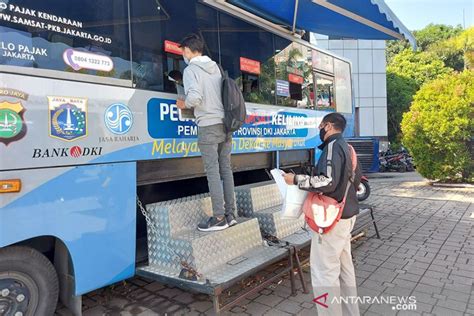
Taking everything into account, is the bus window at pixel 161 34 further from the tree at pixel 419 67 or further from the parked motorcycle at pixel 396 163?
the tree at pixel 419 67

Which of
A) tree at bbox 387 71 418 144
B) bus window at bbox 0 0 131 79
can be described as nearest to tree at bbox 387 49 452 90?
tree at bbox 387 71 418 144

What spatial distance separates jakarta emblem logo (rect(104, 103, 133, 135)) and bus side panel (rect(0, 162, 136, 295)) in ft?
0.98

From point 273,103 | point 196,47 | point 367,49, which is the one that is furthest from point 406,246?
point 367,49

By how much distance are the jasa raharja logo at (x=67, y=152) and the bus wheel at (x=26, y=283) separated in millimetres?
685

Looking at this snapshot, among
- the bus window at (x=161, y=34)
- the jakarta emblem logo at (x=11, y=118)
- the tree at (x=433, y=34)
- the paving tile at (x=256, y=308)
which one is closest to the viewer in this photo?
the jakarta emblem logo at (x=11, y=118)

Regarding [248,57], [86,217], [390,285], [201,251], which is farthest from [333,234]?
[248,57]

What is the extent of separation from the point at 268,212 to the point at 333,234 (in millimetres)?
1308

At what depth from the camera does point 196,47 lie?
11.6ft

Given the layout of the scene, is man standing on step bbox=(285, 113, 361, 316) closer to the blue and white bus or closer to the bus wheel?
the blue and white bus

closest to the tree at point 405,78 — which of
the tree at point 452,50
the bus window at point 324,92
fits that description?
the tree at point 452,50

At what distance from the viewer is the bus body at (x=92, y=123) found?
8.41 feet

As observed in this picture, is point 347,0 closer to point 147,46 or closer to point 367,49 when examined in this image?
point 147,46

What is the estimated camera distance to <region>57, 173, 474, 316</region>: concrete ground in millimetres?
3592

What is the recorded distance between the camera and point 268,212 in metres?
4.22
